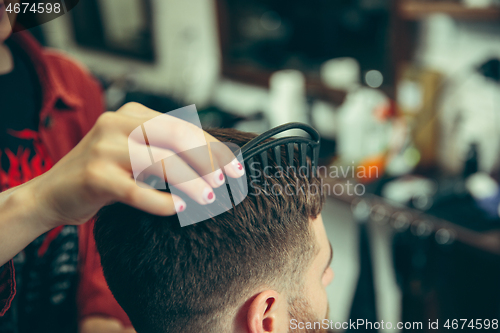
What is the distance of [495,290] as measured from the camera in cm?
131

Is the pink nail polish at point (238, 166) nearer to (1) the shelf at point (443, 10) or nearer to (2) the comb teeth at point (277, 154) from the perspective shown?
(2) the comb teeth at point (277, 154)

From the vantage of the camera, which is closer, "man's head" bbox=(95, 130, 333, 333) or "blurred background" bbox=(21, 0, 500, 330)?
"man's head" bbox=(95, 130, 333, 333)

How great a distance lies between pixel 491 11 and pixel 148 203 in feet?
4.40

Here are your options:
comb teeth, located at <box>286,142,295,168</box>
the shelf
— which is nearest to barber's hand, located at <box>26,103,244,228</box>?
comb teeth, located at <box>286,142,295,168</box>

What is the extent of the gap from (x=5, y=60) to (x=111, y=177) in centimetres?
47

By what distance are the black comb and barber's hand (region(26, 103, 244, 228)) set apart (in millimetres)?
47

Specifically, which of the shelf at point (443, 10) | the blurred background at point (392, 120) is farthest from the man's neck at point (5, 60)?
the shelf at point (443, 10)

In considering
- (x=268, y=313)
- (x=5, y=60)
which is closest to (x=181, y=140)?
(x=268, y=313)

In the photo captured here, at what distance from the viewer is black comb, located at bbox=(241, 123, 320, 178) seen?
46cm

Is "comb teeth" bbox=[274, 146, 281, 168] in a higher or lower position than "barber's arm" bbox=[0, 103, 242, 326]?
lower

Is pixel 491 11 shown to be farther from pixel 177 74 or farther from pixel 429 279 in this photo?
pixel 177 74

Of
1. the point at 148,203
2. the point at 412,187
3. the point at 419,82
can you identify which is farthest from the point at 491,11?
the point at 148,203

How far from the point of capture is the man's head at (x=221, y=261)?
1.82 feet

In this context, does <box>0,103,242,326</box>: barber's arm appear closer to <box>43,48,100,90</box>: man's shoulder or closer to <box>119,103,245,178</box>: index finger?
<box>119,103,245,178</box>: index finger
